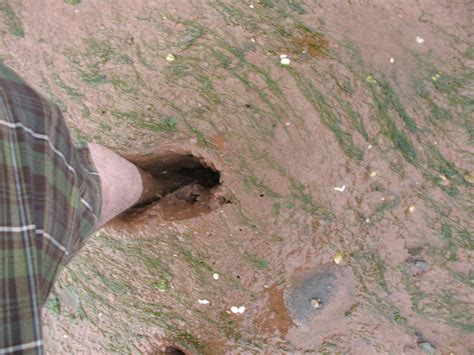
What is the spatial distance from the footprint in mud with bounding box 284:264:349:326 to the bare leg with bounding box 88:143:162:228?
0.78 m

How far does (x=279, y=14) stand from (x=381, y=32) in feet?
1.35

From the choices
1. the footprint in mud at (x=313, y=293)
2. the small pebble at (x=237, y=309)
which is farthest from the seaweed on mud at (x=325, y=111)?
the small pebble at (x=237, y=309)

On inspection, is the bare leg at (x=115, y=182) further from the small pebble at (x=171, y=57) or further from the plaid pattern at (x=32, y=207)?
the small pebble at (x=171, y=57)

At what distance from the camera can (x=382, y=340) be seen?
6.32 feet

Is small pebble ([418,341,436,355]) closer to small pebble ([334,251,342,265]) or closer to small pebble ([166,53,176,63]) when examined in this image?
small pebble ([334,251,342,265])

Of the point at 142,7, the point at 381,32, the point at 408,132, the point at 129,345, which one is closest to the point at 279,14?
the point at 381,32

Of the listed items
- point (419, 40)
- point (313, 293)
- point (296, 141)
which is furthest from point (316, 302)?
point (419, 40)

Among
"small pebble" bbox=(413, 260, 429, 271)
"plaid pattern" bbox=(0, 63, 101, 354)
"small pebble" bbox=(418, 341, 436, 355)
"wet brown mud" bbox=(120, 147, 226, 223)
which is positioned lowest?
"small pebble" bbox=(418, 341, 436, 355)

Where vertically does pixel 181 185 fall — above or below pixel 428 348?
above

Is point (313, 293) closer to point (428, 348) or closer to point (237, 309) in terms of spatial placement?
point (237, 309)

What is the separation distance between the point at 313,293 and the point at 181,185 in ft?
2.47

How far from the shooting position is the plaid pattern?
2.90 ft

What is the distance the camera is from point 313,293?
194 cm

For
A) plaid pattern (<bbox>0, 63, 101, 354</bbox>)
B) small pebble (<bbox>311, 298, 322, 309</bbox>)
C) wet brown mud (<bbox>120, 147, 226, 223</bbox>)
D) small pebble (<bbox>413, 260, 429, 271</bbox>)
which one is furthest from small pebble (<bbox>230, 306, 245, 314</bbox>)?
plaid pattern (<bbox>0, 63, 101, 354</bbox>)
